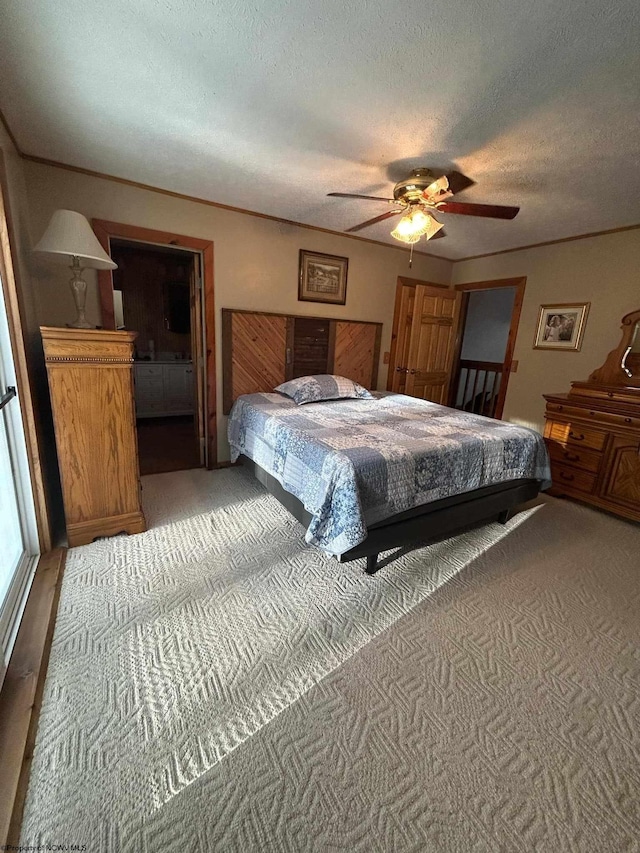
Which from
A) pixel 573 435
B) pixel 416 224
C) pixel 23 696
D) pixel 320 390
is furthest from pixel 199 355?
pixel 573 435

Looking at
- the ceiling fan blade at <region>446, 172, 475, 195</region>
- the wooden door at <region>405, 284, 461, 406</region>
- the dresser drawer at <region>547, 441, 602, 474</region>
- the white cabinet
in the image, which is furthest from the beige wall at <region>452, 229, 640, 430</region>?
the white cabinet

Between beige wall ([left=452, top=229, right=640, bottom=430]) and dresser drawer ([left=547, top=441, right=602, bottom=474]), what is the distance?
955 mm

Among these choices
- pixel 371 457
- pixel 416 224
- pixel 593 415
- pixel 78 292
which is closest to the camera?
pixel 371 457

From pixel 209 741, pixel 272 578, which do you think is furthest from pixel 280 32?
pixel 209 741

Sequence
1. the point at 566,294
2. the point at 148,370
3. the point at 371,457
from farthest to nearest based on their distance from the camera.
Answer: the point at 148,370, the point at 566,294, the point at 371,457

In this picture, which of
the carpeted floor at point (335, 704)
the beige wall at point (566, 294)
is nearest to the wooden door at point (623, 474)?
the carpeted floor at point (335, 704)

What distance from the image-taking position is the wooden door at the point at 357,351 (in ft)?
12.8

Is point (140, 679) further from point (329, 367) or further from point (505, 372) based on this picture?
point (505, 372)

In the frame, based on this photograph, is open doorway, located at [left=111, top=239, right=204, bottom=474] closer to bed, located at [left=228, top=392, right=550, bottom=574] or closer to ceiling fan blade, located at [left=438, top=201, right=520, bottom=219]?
bed, located at [left=228, top=392, right=550, bottom=574]

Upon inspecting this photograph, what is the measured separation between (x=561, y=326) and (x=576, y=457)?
60.4 inches

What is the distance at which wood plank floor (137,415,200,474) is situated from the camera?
3400 millimetres

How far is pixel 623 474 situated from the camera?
2.59 metres

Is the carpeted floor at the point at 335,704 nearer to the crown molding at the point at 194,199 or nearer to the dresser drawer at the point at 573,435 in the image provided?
Result: the dresser drawer at the point at 573,435

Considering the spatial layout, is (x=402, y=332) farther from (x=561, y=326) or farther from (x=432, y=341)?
(x=561, y=326)
